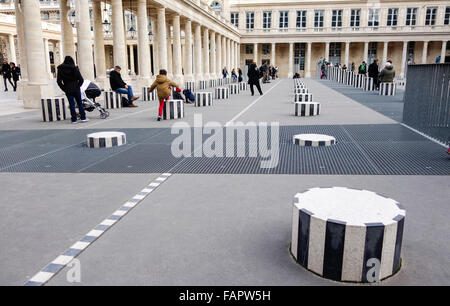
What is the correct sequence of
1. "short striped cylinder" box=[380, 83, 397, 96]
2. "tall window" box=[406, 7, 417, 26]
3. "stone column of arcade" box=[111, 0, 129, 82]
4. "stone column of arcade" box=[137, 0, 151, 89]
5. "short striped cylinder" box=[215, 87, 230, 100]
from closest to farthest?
"short striped cylinder" box=[215, 87, 230, 100] < "short striped cylinder" box=[380, 83, 397, 96] < "stone column of arcade" box=[111, 0, 129, 82] < "stone column of arcade" box=[137, 0, 151, 89] < "tall window" box=[406, 7, 417, 26]

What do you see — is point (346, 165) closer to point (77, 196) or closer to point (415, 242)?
point (415, 242)

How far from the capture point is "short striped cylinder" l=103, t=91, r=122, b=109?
16.7m

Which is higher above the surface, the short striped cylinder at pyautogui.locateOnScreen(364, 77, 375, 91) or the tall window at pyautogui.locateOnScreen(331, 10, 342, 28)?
the tall window at pyautogui.locateOnScreen(331, 10, 342, 28)

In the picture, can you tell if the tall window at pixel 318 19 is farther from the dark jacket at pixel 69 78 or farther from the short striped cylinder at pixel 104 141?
the short striped cylinder at pixel 104 141

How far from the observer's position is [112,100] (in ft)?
55.0

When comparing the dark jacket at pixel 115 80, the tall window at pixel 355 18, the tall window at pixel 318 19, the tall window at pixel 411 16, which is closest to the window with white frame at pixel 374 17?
the tall window at pixel 355 18

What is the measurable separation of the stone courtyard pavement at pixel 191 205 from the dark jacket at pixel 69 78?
254 cm

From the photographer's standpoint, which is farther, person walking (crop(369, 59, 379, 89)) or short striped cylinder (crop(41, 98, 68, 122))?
person walking (crop(369, 59, 379, 89))

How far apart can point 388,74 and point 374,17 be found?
56985 millimetres

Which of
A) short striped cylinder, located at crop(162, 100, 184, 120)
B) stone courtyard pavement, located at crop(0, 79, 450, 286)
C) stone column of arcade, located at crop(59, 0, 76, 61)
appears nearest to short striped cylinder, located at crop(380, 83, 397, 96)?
stone courtyard pavement, located at crop(0, 79, 450, 286)

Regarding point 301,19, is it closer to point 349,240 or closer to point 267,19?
point 267,19

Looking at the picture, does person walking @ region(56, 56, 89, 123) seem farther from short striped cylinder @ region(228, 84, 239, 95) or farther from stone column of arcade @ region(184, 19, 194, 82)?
stone column of arcade @ region(184, 19, 194, 82)

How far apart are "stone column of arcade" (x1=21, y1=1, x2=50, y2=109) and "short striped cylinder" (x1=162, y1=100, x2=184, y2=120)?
696cm
